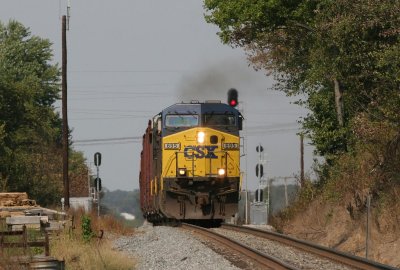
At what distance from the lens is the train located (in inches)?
1123

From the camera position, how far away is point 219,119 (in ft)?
95.7

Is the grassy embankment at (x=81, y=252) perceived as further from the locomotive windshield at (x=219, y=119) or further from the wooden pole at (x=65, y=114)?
the wooden pole at (x=65, y=114)

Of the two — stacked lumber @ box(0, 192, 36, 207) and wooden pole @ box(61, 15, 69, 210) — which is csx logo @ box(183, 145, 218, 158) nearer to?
stacked lumber @ box(0, 192, 36, 207)

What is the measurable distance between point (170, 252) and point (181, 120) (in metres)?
8.74

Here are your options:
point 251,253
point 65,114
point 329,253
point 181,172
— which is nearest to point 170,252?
point 251,253

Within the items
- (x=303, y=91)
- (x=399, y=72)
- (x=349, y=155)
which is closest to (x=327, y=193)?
(x=349, y=155)

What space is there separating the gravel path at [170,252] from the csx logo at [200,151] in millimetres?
2528

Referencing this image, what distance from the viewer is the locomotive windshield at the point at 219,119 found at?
29.0 m

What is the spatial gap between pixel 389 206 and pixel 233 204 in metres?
6.15

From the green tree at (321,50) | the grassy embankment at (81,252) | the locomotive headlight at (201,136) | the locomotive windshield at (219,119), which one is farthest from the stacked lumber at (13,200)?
the green tree at (321,50)

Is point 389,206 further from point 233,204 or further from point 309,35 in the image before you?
point 309,35

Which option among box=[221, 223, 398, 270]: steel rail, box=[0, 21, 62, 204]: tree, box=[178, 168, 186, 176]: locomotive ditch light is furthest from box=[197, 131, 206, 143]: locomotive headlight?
box=[0, 21, 62, 204]: tree

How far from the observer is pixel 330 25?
28625 millimetres

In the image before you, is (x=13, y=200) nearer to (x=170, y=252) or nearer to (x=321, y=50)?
(x=170, y=252)
